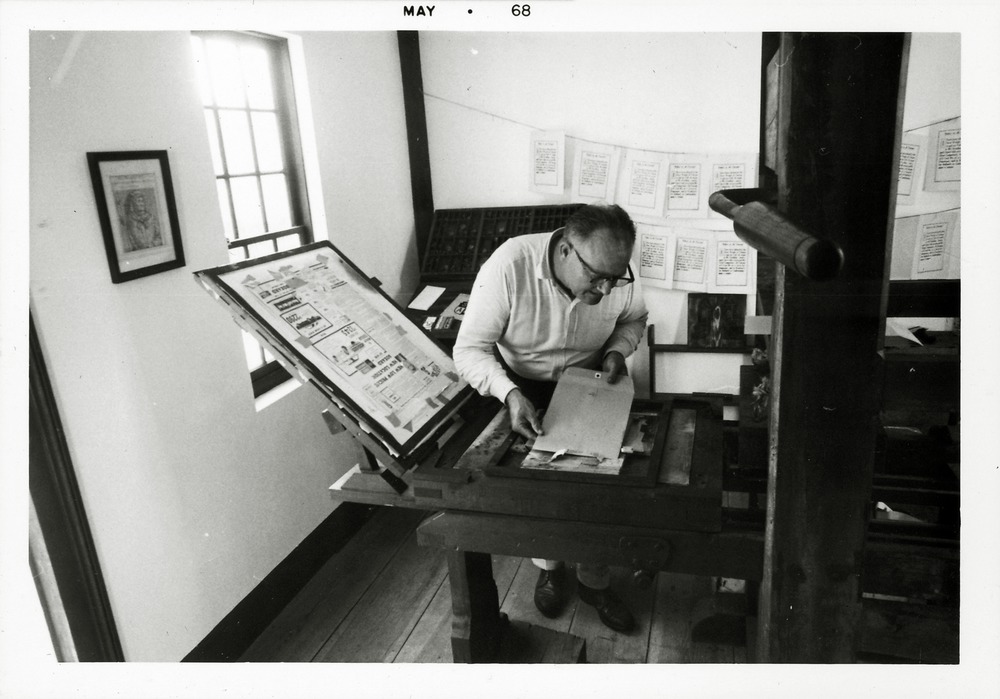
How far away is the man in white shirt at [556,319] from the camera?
6.24 ft

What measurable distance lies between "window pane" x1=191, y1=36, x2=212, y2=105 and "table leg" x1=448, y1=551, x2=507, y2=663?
1709mm

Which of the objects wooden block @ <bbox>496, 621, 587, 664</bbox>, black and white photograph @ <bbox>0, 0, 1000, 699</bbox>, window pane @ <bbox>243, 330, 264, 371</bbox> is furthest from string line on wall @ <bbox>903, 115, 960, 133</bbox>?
window pane @ <bbox>243, 330, 264, 371</bbox>

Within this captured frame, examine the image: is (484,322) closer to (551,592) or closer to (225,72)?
(551,592)

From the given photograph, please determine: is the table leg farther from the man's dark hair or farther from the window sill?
the window sill

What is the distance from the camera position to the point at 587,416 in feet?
5.39

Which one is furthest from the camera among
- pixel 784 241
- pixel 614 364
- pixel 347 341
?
pixel 614 364

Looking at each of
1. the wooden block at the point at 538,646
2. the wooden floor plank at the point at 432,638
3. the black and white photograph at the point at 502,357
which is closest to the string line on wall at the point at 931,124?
the black and white photograph at the point at 502,357

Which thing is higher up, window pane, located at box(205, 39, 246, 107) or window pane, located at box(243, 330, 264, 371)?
window pane, located at box(205, 39, 246, 107)

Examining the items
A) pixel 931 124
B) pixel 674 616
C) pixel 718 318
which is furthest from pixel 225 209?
pixel 931 124

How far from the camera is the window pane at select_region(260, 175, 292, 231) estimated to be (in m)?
2.69

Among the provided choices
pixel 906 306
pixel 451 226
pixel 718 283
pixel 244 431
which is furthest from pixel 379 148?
pixel 906 306

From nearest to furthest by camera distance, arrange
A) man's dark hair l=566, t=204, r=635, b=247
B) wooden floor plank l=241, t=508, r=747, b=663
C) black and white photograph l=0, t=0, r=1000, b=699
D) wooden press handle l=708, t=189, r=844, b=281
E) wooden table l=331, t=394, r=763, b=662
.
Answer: wooden press handle l=708, t=189, r=844, b=281 → black and white photograph l=0, t=0, r=1000, b=699 → wooden table l=331, t=394, r=763, b=662 → man's dark hair l=566, t=204, r=635, b=247 → wooden floor plank l=241, t=508, r=747, b=663

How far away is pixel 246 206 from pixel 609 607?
6.60ft
